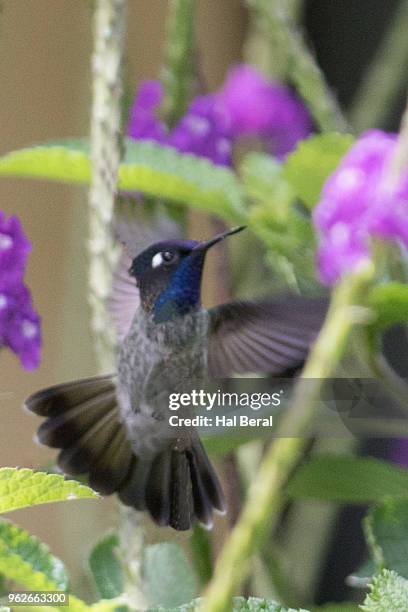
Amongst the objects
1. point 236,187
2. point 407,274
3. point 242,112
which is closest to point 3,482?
point 407,274

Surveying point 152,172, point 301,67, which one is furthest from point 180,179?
point 301,67

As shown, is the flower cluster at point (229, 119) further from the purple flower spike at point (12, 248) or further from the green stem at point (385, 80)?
the purple flower spike at point (12, 248)

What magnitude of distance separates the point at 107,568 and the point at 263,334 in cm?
30

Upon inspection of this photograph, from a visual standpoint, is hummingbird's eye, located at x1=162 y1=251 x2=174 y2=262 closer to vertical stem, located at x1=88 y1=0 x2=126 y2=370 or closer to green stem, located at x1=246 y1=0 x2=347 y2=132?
vertical stem, located at x1=88 y1=0 x2=126 y2=370

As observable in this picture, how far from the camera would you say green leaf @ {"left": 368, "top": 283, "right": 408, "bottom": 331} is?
0.81m

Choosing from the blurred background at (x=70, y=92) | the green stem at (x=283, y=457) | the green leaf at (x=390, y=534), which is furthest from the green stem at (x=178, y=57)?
the green stem at (x=283, y=457)

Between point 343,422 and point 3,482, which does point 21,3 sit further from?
point 3,482

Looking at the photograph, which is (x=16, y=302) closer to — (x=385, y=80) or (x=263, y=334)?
(x=263, y=334)

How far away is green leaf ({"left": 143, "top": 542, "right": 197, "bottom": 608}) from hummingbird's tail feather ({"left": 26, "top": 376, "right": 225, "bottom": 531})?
0.46 ft

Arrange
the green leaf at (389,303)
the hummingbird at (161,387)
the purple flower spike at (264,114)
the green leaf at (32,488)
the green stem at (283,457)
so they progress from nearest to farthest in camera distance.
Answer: the green stem at (283,457) → the green leaf at (32,488) → the hummingbird at (161,387) → the green leaf at (389,303) → the purple flower spike at (264,114)

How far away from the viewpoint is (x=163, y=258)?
720 millimetres

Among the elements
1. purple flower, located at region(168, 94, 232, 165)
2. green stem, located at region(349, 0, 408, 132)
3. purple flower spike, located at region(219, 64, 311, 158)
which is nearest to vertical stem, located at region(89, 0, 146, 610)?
purple flower, located at region(168, 94, 232, 165)

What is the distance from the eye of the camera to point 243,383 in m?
0.80

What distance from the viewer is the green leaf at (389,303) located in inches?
31.9
